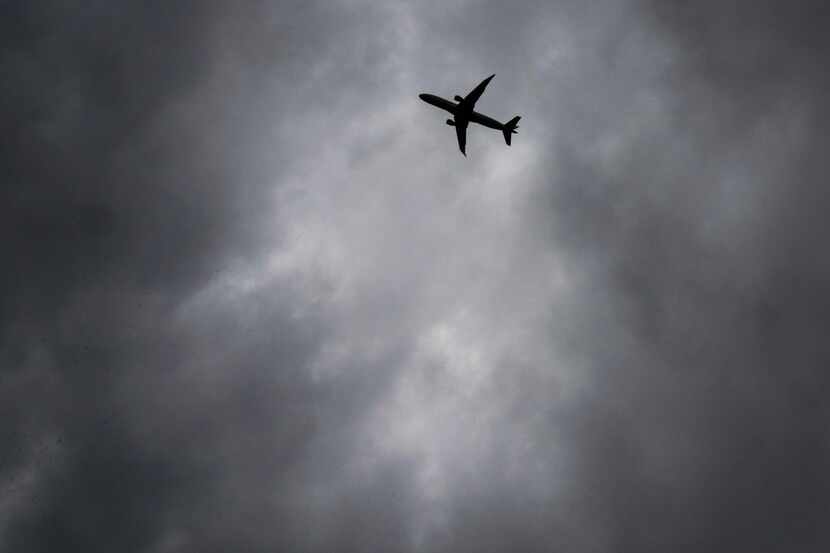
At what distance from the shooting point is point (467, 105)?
625 ft
